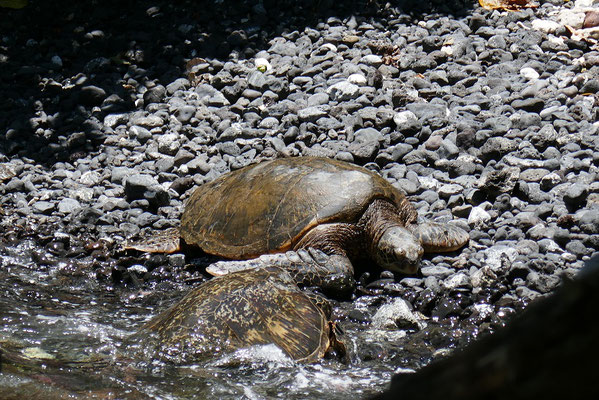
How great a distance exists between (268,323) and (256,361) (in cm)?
29

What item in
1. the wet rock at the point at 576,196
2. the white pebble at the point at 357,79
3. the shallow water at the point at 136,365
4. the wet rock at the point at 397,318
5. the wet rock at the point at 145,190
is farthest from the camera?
the white pebble at the point at 357,79

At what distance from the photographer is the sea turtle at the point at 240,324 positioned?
461 centimetres

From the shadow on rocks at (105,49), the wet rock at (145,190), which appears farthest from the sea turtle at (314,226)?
the shadow on rocks at (105,49)

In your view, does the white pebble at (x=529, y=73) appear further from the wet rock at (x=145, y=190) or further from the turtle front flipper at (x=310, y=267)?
the wet rock at (x=145, y=190)

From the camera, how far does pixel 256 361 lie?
4.57 metres

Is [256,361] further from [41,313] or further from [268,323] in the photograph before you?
[41,313]

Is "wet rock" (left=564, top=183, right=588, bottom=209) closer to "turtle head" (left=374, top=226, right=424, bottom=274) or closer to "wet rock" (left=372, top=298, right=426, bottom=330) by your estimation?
"turtle head" (left=374, top=226, right=424, bottom=274)

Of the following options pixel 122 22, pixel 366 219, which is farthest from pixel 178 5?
pixel 366 219

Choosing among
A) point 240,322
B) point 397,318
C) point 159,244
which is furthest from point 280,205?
point 240,322

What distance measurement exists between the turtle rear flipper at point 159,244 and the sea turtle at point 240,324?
6.21 ft

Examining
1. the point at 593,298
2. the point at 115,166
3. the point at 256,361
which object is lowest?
the point at 115,166

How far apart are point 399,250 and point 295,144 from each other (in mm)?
2394

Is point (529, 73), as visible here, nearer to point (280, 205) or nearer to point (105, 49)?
point (280, 205)

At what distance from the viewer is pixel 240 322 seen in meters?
4.72
